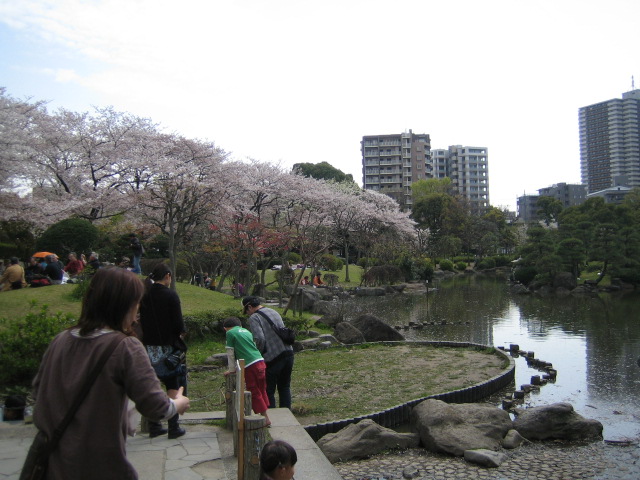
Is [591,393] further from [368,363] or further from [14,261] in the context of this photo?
[14,261]

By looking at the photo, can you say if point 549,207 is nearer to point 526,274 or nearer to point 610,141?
point 526,274

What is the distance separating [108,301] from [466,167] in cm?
9628

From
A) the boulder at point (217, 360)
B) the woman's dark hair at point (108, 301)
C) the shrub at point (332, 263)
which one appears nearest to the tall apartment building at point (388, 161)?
the shrub at point (332, 263)

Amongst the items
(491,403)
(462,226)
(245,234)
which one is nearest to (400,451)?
(491,403)

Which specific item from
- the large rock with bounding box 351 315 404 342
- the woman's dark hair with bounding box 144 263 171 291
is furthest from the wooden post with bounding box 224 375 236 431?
the large rock with bounding box 351 315 404 342

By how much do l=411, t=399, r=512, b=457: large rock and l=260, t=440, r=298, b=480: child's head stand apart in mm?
4252

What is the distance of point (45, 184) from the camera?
2383cm

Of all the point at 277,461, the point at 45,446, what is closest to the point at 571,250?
the point at 277,461

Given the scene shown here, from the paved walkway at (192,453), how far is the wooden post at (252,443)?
505 mm

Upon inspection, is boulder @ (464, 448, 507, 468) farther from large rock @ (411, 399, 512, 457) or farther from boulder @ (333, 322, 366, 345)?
boulder @ (333, 322, 366, 345)

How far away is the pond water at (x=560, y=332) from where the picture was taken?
988cm

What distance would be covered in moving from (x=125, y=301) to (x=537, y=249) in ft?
109

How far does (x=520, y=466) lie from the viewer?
6.62 meters

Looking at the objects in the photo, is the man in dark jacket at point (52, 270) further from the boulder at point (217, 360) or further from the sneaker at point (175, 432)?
the sneaker at point (175, 432)
